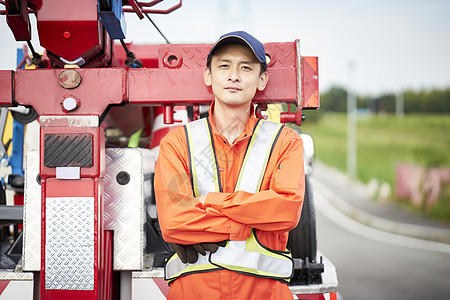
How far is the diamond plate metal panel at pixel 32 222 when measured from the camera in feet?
8.49

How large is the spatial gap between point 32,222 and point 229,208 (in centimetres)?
115

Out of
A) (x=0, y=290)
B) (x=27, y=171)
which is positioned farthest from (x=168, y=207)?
(x=0, y=290)

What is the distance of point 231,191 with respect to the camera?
2.32m

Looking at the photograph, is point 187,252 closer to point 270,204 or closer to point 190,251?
point 190,251

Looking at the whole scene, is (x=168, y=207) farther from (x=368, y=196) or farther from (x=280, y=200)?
(x=368, y=196)

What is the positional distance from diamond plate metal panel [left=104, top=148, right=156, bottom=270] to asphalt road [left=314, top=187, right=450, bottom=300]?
4.38 m

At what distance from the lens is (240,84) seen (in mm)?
2309

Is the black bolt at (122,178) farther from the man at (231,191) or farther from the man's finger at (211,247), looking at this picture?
the man's finger at (211,247)

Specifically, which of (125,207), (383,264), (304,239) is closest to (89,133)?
(125,207)

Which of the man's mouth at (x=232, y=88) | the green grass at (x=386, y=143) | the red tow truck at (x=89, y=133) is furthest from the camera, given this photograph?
the green grass at (x=386, y=143)

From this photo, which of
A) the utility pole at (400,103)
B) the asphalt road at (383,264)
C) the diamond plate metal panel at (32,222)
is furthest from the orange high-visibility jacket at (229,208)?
the utility pole at (400,103)

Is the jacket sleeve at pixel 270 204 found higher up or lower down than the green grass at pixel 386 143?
lower down

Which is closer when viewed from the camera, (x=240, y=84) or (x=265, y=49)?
(x=240, y=84)

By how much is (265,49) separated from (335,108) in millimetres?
78897
